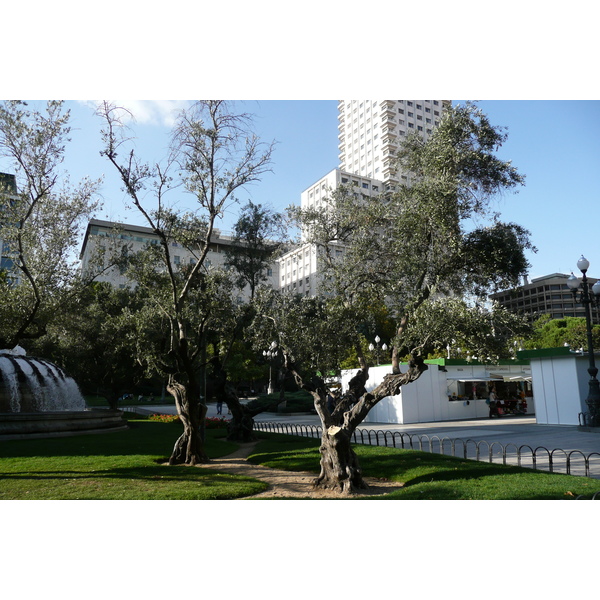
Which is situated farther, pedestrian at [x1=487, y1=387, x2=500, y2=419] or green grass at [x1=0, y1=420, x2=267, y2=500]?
pedestrian at [x1=487, y1=387, x2=500, y2=419]

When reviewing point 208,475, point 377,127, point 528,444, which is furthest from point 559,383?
point 377,127

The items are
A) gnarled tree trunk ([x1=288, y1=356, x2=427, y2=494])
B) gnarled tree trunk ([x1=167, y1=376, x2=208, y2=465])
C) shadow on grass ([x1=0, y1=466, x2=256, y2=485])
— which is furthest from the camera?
gnarled tree trunk ([x1=167, y1=376, x2=208, y2=465])

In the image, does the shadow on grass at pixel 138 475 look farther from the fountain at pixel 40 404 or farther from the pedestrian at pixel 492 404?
the pedestrian at pixel 492 404

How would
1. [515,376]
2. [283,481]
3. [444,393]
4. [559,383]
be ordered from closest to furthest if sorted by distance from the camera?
[283,481]
[559,383]
[444,393]
[515,376]

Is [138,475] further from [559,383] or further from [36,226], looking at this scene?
[559,383]

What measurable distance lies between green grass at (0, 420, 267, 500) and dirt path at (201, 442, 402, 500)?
0.44 meters

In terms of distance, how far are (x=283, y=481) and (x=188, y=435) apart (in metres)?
3.32

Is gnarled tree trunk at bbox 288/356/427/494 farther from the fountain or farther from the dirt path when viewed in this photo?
the fountain

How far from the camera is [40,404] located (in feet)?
66.6

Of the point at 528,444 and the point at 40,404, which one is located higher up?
the point at 40,404

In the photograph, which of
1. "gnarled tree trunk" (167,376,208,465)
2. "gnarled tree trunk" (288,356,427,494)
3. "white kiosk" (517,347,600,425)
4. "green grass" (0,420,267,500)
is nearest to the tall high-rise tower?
"white kiosk" (517,347,600,425)

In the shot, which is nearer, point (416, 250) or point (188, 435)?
point (416, 250)

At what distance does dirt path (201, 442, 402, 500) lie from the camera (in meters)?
8.92

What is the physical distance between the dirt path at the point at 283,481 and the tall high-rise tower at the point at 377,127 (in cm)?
7300
